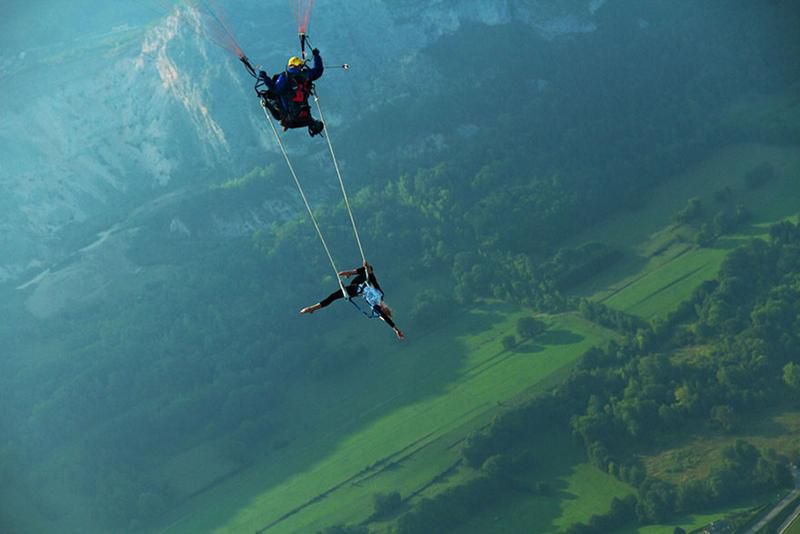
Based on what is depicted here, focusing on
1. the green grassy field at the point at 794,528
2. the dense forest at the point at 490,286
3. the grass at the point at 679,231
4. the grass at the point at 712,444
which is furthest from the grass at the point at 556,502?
the grass at the point at 679,231

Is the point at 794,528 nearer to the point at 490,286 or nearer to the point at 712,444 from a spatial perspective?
the point at 712,444

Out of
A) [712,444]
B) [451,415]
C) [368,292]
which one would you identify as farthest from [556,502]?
[368,292]

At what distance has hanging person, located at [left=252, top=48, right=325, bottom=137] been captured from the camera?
38281 mm

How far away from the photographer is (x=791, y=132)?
120m

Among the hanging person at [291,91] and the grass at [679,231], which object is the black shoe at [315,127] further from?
the grass at [679,231]

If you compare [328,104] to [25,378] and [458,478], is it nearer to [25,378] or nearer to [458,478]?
[25,378]

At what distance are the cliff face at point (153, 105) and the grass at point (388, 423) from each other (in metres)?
50.8

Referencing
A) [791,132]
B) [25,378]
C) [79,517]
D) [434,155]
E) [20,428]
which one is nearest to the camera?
[79,517]

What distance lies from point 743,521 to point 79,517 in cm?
5805

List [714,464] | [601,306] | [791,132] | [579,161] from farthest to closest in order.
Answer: [579,161] → [791,132] → [601,306] → [714,464]

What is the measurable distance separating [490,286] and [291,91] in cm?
7075

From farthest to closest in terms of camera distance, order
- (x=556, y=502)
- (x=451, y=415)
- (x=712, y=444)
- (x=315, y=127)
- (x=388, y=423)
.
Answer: (x=388, y=423) → (x=451, y=415) → (x=712, y=444) → (x=556, y=502) → (x=315, y=127)

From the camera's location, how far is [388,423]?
9006cm

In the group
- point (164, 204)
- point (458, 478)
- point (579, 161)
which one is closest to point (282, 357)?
point (458, 478)
